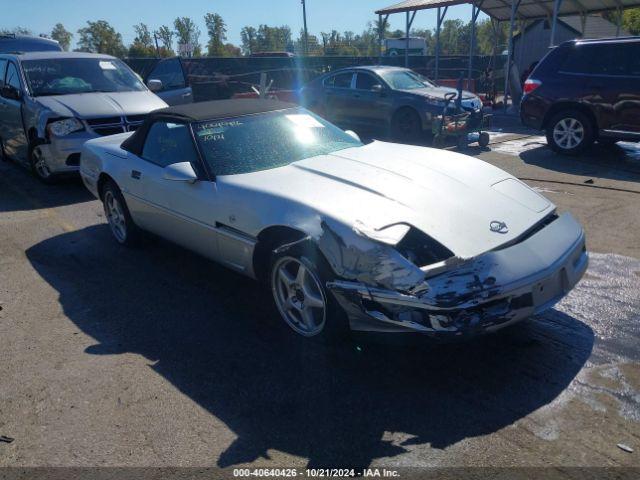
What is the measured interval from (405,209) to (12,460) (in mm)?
2475

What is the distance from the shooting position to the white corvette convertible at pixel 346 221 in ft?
9.63

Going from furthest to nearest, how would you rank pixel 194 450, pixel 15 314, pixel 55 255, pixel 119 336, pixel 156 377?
pixel 55 255 → pixel 15 314 → pixel 119 336 → pixel 156 377 → pixel 194 450

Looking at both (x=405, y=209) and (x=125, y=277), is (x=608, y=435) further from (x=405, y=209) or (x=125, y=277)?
(x=125, y=277)

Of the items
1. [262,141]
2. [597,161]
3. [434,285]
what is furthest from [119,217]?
[597,161]

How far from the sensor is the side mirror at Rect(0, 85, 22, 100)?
8008 millimetres

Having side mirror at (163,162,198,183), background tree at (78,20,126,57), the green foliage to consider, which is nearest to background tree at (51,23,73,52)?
background tree at (78,20,126,57)

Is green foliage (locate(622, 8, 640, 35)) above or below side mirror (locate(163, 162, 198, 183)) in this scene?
above

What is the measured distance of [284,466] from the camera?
99.2 inches

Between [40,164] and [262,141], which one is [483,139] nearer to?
[262,141]

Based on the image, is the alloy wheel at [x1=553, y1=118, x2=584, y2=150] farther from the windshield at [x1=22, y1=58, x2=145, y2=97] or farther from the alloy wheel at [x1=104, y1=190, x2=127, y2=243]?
the alloy wheel at [x1=104, y1=190, x2=127, y2=243]

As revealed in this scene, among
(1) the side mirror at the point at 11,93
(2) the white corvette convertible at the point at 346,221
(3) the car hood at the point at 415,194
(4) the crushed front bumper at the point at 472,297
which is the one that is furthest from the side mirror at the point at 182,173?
(1) the side mirror at the point at 11,93

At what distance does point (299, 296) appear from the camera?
139 inches

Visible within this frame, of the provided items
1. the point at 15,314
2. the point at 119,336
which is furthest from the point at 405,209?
the point at 15,314

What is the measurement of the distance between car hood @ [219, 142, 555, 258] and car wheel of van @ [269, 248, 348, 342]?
0.33 metres
